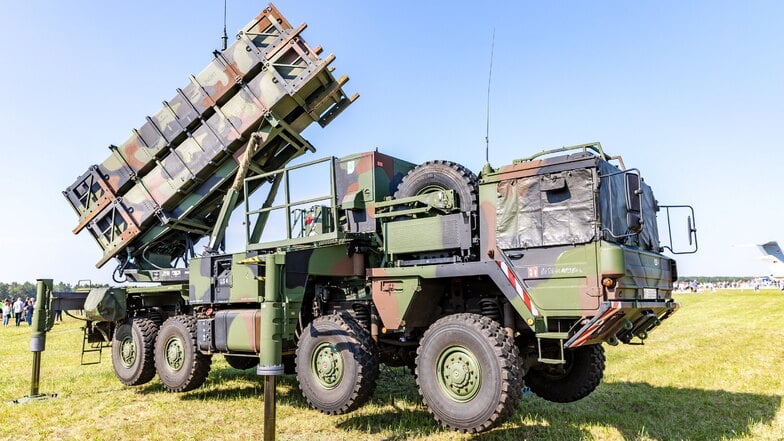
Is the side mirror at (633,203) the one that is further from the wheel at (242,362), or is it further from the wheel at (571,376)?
the wheel at (242,362)

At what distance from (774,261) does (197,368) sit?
41401mm

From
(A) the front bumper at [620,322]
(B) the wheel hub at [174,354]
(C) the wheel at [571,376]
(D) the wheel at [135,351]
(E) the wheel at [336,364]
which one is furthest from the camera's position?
(D) the wheel at [135,351]

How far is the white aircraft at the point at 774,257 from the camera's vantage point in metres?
38.2

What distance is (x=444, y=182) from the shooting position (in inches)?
253

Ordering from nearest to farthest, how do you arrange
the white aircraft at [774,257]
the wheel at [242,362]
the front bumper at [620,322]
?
the front bumper at [620,322], the wheel at [242,362], the white aircraft at [774,257]

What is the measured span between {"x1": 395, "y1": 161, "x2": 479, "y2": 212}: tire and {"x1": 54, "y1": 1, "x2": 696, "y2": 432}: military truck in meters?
0.03

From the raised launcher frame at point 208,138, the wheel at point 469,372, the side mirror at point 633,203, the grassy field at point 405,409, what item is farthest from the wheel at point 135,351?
the side mirror at point 633,203

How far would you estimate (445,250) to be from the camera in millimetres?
6344

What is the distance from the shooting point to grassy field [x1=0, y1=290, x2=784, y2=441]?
5883 mm

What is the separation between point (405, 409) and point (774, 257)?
4021 centimetres

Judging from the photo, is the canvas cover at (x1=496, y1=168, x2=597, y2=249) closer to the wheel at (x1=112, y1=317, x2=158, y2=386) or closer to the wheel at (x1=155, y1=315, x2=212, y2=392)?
the wheel at (x1=155, y1=315, x2=212, y2=392)

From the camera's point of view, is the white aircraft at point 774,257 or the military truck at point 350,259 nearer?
the military truck at point 350,259

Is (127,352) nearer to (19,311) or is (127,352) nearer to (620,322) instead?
(620,322)

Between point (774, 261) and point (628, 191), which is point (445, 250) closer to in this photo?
point (628, 191)
